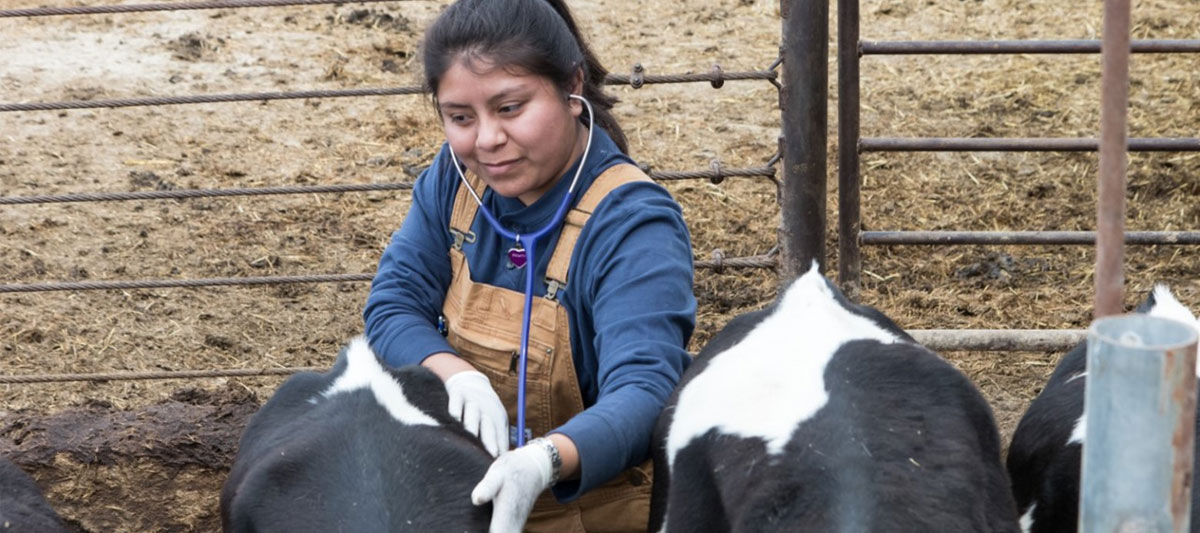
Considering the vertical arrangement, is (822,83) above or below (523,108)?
below

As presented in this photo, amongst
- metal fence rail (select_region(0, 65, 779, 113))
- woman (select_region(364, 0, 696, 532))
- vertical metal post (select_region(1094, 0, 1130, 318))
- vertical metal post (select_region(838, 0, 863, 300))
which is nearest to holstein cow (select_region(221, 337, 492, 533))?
woman (select_region(364, 0, 696, 532))

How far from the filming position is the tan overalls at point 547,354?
2.62 m

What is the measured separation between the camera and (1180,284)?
4418 millimetres

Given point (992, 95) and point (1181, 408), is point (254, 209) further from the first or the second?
point (1181, 408)

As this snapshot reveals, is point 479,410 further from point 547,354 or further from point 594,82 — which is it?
point 594,82

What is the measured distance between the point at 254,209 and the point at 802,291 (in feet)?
9.82

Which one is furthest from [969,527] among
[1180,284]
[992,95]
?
[992,95]

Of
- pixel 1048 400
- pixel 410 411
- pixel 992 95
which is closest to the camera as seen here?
pixel 410 411

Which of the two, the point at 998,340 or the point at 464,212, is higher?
the point at 464,212

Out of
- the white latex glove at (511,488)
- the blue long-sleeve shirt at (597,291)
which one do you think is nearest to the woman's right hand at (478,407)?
the blue long-sleeve shirt at (597,291)

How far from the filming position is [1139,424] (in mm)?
1185

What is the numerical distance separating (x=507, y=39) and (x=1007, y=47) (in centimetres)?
168

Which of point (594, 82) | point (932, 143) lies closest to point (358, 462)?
point (594, 82)

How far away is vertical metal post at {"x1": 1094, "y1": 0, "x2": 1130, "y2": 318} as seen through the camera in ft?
3.95
